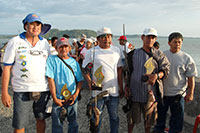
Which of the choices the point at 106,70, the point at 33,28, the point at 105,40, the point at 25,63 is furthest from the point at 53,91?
the point at 105,40

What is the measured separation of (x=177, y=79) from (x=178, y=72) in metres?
0.15

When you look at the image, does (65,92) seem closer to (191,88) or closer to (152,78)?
(152,78)

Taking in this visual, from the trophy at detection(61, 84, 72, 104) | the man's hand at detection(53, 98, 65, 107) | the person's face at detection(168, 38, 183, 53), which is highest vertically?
the person's face at detection(168, 38, 183, 53)

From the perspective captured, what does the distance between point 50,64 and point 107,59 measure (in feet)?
3.46

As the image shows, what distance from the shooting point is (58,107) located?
3170 mm

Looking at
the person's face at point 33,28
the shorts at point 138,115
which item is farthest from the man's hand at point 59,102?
the shorts at point 138,115

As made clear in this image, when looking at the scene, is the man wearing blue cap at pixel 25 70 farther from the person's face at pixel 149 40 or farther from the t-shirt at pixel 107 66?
the person's face at pixel 149 40

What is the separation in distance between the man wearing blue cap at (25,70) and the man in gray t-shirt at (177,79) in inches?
96.5

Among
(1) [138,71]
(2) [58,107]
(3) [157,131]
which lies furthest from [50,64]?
(3) [157,131]

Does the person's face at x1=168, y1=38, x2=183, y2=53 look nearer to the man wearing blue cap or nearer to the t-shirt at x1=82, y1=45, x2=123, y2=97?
the t-shirt at x1=82, y1=45, x2=123, y2=97

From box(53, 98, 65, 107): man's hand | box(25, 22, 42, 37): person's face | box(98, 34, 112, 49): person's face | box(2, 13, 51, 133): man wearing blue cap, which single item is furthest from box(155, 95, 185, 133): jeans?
box(25, 22, 42, 37): person's face

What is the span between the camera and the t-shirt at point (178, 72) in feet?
11.4

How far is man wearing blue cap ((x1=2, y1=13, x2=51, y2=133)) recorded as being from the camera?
2895 mm

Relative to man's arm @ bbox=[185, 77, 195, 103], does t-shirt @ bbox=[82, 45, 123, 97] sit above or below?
above
